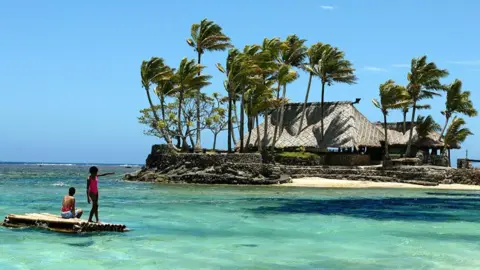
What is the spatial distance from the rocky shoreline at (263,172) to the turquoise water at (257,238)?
643 inches

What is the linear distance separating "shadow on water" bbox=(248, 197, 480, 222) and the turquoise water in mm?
47

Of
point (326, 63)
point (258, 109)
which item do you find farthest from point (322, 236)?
point (326, 63)

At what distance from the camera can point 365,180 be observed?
4875cm

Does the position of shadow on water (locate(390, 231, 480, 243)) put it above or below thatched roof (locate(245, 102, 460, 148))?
below

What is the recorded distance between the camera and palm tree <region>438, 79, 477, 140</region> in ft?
195

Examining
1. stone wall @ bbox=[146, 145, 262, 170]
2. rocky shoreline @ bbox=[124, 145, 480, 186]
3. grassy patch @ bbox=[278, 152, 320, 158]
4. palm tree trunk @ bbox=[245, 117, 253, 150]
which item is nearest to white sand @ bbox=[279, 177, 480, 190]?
rocky shoreline @ bbox=[124, 145, 480, 186]

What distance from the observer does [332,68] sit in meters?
59.6

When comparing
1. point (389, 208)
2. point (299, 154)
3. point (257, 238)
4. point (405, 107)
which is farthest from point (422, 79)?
point (257, 238)

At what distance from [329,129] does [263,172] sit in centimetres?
1198

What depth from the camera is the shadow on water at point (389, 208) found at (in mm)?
25938

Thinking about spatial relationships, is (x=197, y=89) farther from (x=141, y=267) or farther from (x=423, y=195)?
(x=141, y=267)

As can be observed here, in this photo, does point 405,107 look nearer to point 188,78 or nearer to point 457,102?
point 457,102

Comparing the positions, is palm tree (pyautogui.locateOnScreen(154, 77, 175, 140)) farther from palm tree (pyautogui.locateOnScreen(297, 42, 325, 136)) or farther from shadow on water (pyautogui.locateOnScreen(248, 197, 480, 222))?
shadow on water (pyautogui.locateOnScreen(248, 197, 480, 222))

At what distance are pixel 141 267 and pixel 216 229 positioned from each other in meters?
6.73
